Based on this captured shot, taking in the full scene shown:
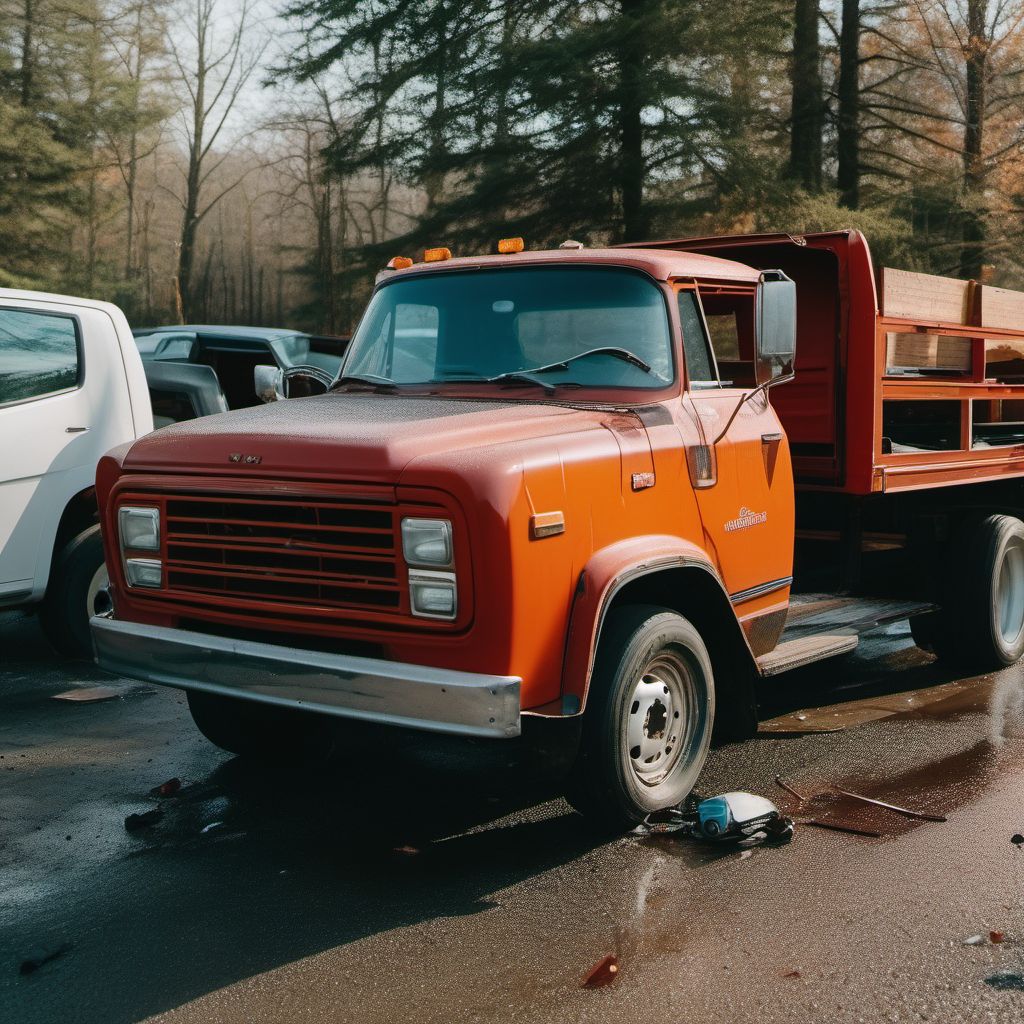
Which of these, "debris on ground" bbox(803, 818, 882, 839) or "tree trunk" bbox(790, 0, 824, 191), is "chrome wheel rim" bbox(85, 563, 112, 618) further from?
"tree trunk" bbox(790, 0, 824, 191)

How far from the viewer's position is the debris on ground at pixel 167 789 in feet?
17.3

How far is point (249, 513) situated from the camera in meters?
4.46

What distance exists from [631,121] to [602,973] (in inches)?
716

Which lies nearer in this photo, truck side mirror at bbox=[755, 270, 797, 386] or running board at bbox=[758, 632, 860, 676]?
truck side mirror at bbox=[755, 270, 797, 386]

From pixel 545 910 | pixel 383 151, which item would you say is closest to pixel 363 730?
pixel 545 910

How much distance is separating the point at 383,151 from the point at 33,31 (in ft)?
43.3

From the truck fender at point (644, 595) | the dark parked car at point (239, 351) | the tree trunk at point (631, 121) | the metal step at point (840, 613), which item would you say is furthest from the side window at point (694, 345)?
the tree trunk at point (631, 121)

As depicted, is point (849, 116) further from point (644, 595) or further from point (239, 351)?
point (644, 595)

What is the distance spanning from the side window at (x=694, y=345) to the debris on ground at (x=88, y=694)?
377 centimetres

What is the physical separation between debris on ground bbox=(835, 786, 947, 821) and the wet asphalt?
7 centimetres

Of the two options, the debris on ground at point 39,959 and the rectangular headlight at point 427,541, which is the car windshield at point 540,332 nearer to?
the rectangular headlight at point 427,541

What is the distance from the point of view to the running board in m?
5.57

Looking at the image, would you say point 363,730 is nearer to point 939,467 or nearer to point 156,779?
point 156,779

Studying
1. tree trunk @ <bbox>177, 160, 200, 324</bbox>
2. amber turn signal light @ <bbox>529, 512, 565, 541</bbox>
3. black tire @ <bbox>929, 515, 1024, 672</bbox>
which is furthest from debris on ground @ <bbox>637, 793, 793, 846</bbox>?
tree trunk @ <bbox>177, 160, 200, 324</bbox>
